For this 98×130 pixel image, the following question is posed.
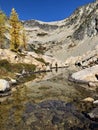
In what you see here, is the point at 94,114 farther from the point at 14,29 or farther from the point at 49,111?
the point at 14,29

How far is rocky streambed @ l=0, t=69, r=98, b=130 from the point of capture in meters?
27.4

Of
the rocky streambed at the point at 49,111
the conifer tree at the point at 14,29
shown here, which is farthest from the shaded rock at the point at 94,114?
the conifer tree at the point at 14,29

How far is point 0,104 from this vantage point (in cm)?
3672

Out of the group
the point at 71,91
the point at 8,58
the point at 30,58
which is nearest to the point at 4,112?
the point at 71,91

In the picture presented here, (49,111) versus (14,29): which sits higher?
(14,29)

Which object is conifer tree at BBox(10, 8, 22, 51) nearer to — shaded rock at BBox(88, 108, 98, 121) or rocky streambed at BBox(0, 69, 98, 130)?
rocky streambed at BBox(0, 69, 98, 130)

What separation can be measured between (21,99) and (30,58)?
5856cm

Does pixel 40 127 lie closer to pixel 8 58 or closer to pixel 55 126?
pixel 55 126

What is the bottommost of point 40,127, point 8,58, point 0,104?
point 40,127

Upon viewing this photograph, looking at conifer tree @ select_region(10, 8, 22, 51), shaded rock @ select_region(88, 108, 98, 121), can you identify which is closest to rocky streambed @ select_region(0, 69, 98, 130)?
shaded rock @ select_region(88, 108, 98, 121)

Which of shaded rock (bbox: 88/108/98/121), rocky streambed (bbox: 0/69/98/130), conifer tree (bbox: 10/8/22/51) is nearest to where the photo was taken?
rocky streambed (bbox: 0/69/98/130)

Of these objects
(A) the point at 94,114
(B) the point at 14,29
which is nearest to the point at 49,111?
(A) the point at 94,114

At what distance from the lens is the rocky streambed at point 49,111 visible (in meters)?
27.4

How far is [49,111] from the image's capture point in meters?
32.7
